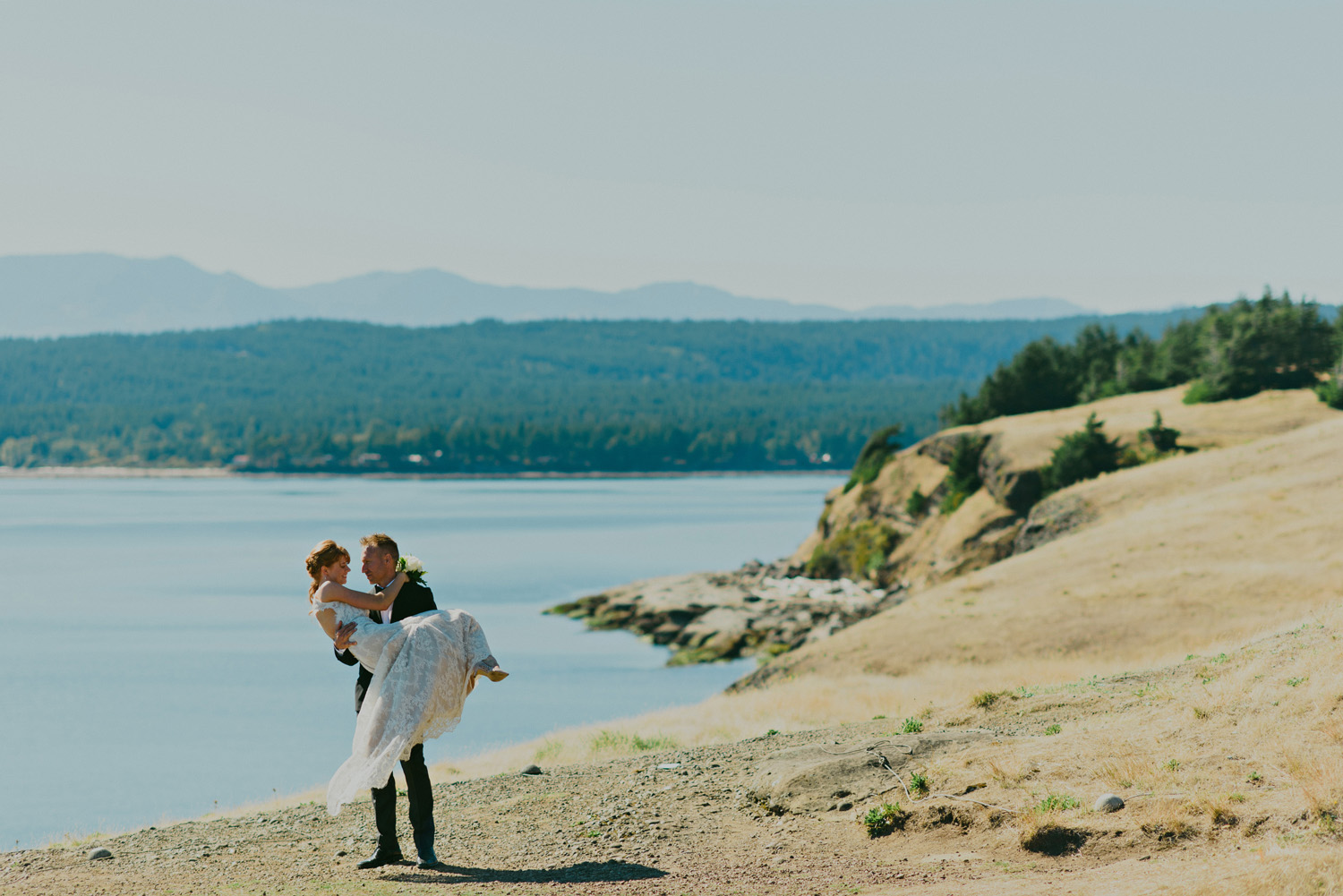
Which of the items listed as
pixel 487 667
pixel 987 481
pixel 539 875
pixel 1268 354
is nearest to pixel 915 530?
pixel 987 481

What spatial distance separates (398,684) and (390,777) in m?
Answer: 0.80

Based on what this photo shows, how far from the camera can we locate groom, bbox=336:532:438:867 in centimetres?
1007

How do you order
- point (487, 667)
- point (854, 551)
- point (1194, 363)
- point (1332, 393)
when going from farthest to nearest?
point (1194, 363) < point (854, 551) < point (1332, 393) < point (487, 667)

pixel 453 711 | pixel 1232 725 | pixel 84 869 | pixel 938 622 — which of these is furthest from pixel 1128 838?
pixel 938 622

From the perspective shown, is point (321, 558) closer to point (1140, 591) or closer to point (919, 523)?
point (1140, 591)

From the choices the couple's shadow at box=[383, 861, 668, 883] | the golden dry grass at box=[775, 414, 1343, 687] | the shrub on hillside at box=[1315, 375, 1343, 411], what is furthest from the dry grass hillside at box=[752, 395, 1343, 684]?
the couple's shadow at box=[383, 861, 668, 883]

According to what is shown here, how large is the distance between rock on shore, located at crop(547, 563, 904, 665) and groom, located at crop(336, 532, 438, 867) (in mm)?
33590

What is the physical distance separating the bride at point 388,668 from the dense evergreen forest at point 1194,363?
5155 cm

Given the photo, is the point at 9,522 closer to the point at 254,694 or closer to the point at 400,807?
the point at 254,694

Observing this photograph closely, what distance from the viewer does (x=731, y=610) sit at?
5572 centimetres

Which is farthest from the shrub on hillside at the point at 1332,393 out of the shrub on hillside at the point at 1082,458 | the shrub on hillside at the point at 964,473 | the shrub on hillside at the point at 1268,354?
the shrub on hillside at the point at 964,473

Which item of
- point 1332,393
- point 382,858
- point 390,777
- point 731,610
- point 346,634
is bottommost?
point 731,610

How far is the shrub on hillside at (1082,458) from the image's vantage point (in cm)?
4822

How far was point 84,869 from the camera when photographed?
36.6 feet
